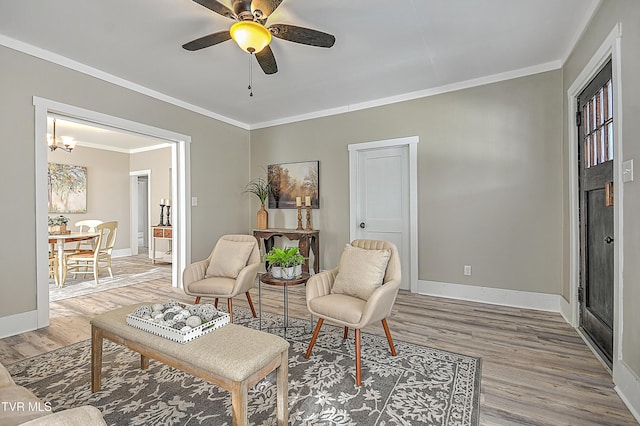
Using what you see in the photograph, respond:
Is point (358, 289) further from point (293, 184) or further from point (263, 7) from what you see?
point (293, 184)

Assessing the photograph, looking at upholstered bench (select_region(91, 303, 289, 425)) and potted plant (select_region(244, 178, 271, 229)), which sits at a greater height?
potted plant (select_region(244, 178, 271, 229))

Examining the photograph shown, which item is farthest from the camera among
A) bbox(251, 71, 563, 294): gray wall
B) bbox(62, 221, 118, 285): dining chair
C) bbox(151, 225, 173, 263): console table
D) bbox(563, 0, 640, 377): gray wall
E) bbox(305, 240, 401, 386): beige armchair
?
bbox(151, 225, 173, 263): console table

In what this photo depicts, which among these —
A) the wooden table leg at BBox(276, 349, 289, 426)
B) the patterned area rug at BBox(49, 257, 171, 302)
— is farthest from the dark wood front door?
the patterned area rug at BBox(49, 257, 171, 302)

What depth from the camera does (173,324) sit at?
165 centimetres

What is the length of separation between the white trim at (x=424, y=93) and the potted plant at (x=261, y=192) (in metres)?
0.99

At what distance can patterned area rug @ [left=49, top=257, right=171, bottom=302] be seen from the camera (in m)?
4.29

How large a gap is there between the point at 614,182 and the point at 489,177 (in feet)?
5.37

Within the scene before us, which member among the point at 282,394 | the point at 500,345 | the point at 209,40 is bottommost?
the point at 500,345

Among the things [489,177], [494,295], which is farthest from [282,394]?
[489,177]

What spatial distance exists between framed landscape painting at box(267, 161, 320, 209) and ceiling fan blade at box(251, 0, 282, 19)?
2.84 meters

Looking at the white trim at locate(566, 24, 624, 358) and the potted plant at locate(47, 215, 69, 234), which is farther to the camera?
the potted plant at locate(47, 215, 69, 234)

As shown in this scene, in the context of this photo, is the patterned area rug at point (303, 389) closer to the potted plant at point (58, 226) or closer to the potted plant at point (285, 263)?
the potted plant at point (285, 263)

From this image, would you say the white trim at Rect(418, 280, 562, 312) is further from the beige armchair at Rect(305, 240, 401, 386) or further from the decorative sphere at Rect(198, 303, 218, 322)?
the decorative sphere at Rect(198, 303, 218, 322)

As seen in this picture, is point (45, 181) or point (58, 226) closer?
point (45, 181)
